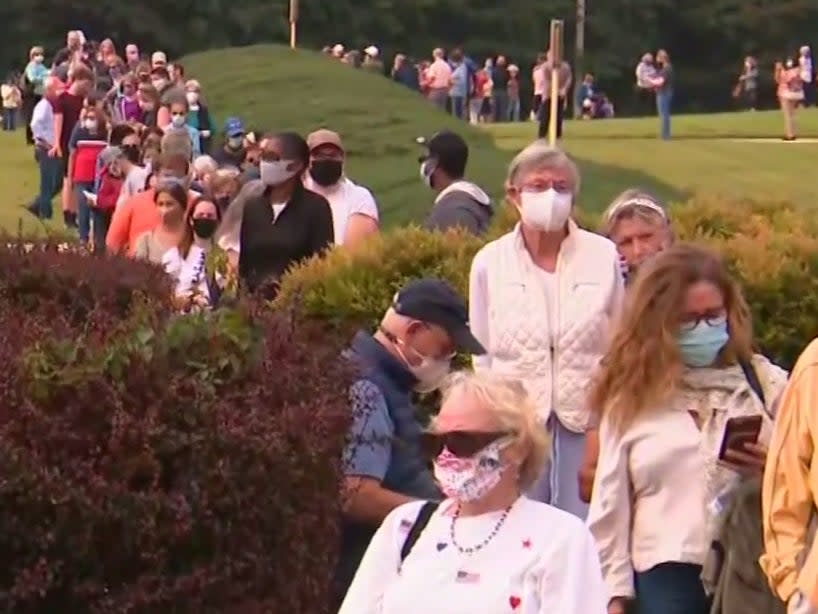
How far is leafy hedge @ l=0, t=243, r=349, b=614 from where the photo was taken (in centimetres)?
551

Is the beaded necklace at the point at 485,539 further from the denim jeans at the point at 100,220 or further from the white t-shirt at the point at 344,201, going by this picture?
the denim jeans at the point at 100,220

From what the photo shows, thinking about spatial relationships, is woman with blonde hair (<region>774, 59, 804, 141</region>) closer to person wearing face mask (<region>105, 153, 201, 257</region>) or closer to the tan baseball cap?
person wearing face mask (<region>105, 153, 201, 257</region>)

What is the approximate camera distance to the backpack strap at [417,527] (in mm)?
4723

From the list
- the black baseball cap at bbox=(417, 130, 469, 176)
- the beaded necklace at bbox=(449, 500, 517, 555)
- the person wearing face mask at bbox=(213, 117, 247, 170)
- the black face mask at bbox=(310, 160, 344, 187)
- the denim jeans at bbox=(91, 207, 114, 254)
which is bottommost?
the denim jeans at bbox=(91, 207, 114, 254)

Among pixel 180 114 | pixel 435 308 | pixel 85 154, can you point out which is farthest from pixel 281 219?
pixel 180 114

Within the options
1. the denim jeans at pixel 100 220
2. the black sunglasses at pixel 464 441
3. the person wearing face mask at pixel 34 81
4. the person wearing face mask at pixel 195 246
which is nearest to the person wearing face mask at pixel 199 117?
the denim jeans at pixel 100 220

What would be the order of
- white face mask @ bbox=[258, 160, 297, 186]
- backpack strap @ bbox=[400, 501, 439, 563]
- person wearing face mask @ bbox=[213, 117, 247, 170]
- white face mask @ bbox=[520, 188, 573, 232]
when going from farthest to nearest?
person wearing face mask @ bbox=[213, 117, 247, 170] < white face mask @ bbox=[258, 160, 297, 186] < white face mask @ bbox=[520, 188, 573, 232] < backpack strap @ bbox=[400, 501, 439, 563]

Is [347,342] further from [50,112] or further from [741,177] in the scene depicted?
[741,177]

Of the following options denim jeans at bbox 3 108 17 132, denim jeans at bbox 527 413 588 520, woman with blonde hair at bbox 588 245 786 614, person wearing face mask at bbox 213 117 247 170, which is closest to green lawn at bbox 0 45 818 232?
person wearing face mask at bbox 213 117 247 170

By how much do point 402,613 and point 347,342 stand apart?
6.96ft

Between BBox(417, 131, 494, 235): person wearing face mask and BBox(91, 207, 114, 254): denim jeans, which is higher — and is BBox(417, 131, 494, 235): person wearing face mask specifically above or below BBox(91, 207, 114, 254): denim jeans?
above

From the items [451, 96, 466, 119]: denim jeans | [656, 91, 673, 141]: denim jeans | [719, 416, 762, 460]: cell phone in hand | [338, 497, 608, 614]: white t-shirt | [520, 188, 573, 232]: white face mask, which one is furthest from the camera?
[451, 96, 466, 119]: denim jeans

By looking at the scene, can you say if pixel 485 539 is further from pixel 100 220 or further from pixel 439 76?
pixel 439 76

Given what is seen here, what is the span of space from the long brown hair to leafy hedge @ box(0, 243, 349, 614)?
0.83m
